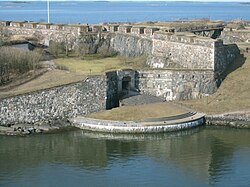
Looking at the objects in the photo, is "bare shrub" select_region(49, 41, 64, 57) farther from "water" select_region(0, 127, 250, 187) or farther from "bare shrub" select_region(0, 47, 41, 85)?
"water" select_region(0, 127, 250, 187)

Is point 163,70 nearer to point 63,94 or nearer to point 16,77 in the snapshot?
point 63,94

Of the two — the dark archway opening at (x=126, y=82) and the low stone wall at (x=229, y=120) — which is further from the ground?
the dark archway opening at (x=126, y=82)

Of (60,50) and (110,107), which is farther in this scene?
(60,50)

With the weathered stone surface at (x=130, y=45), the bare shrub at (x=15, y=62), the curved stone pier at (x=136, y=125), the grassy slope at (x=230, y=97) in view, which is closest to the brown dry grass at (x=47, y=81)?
the bare shrub at (x=15, y=62)

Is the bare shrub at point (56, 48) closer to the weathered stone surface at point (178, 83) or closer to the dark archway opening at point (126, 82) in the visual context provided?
the dark archway opening at point (126, 82)

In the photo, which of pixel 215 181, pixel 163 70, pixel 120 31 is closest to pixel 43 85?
pixel 163 70

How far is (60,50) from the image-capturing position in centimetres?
3272

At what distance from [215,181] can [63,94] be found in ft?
28.0

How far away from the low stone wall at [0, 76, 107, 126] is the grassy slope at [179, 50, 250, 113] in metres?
4.13

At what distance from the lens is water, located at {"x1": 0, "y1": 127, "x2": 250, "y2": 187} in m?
16.0

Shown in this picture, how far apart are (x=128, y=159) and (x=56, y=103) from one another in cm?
519

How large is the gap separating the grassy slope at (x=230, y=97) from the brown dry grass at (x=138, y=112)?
126 centimetres

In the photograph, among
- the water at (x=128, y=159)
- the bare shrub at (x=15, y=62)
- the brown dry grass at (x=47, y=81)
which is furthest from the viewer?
the bare shrub at (x=15, y=62)

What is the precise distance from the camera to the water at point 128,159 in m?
16.0
